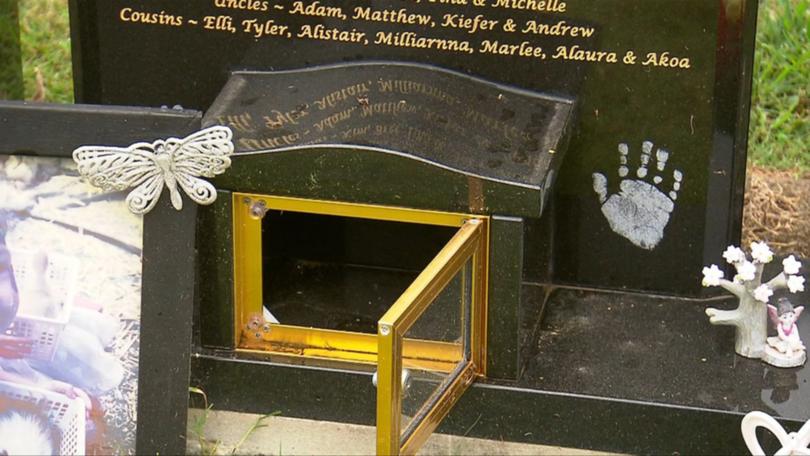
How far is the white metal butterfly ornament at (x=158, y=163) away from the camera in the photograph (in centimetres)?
362

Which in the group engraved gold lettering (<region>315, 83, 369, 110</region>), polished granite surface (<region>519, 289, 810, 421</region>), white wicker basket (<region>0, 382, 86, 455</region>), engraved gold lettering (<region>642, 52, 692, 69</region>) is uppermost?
engraved gold lettering (<region>642, 52, 692, 69</region>)

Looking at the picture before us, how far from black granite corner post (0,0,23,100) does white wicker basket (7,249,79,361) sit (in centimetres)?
124

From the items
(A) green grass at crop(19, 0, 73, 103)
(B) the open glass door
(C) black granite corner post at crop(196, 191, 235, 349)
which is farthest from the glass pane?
(A) green grass at crop(19, 0, 73, 103)

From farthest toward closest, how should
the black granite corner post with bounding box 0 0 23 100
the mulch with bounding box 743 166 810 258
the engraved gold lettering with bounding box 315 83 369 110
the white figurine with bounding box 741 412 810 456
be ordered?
the mulch with bounding box 743 166 810 258 → the black granite corner post with bounding box 0 0 23 100 → the engraved gold lettering with bounding box 315 83 369 110 → the white figurine with bounding box 741 412 810 456

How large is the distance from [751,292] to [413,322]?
98cm

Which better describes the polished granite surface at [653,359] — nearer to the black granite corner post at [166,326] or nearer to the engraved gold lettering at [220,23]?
the black granite corner post at [166,326]

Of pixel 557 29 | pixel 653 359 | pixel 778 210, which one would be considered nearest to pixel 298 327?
pixel 653 359

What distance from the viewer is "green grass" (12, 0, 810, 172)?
5.36 m

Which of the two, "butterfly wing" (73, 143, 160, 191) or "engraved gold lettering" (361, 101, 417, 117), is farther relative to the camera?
"engraved gold lettering" (361, 101, 417, 117)

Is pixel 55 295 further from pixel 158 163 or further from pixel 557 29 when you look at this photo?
pixel 557 29

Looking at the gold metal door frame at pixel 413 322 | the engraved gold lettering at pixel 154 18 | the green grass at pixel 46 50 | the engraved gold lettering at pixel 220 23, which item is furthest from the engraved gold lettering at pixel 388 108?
the green grass at pixel 46 50

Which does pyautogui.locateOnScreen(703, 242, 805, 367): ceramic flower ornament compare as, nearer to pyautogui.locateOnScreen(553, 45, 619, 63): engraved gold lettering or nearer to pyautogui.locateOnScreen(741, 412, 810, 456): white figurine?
pyautogui.locateOnScreen(741, 412, 810, 456): white figurine

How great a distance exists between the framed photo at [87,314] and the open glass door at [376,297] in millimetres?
254

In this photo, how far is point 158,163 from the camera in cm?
363
